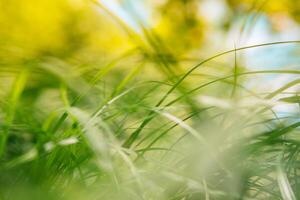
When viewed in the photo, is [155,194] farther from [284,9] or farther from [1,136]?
[284,9]

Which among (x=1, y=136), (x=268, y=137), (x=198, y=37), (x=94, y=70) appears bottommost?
(x=1, y=136)

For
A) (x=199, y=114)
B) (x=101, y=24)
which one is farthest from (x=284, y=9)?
(x=199, y=114)

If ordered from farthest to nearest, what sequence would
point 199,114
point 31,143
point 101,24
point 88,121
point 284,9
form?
point 284,9, point 101,24, point 31,143, point 199,114, point 88,121

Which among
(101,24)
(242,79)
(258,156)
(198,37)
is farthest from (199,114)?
(198,37)

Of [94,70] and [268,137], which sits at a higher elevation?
[94,70]

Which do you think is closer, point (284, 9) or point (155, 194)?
point (155, 194)

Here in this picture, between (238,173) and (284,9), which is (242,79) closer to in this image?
(238,173)

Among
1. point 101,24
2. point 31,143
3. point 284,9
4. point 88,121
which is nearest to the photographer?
point 88,121

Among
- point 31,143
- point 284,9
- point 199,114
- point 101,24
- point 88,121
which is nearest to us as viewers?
point 88,121

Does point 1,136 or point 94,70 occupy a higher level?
point 94,70
